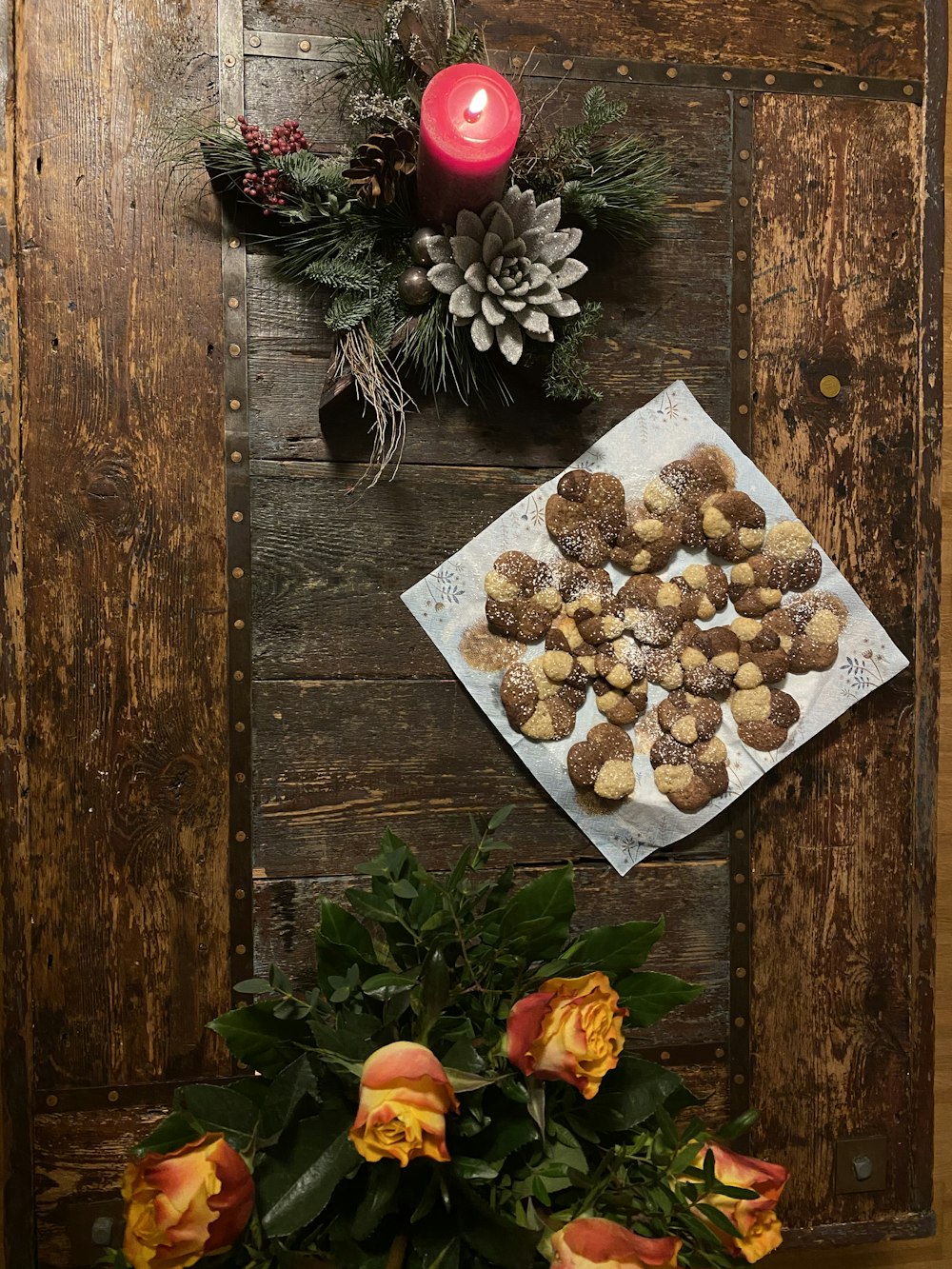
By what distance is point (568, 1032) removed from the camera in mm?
523

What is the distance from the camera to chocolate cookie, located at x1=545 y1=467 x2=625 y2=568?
0.96 metres

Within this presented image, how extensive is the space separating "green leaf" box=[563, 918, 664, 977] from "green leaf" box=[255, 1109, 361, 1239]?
0.19m

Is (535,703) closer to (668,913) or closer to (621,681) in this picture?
(621,681)

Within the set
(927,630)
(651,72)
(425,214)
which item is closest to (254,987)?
(425,214)

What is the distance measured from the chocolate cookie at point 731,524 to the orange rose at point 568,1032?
0.57m

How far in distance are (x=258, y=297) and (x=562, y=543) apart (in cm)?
40

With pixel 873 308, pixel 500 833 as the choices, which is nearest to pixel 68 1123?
pixel 500 833

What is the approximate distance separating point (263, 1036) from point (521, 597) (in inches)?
19.7

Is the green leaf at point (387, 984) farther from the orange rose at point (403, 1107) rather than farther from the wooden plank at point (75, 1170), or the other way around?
the wooden plank at point (75, 1170)

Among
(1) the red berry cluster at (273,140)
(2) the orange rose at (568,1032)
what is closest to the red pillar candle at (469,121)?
(1) the red berry cluster at (273,140)

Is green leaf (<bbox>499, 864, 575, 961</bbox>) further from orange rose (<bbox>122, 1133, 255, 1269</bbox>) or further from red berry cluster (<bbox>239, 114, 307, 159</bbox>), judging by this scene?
red berry cluster (<bbox>239, 114, 307, 159</bbox>)

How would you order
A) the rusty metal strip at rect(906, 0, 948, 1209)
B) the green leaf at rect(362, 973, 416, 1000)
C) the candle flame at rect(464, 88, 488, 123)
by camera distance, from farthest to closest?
the rusty metal strip at rect(906, 0, 948, 1209), the candle flame at rect(464, 88, 488, 123), the green leaf at rect(362, 973, 416, 1000)

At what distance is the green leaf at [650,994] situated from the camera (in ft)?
2.07

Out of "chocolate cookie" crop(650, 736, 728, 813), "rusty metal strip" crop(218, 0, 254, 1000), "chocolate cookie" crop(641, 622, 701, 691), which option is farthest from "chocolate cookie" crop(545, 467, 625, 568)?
"rusty metal strip" crop(218, 0, 254, 1000)
